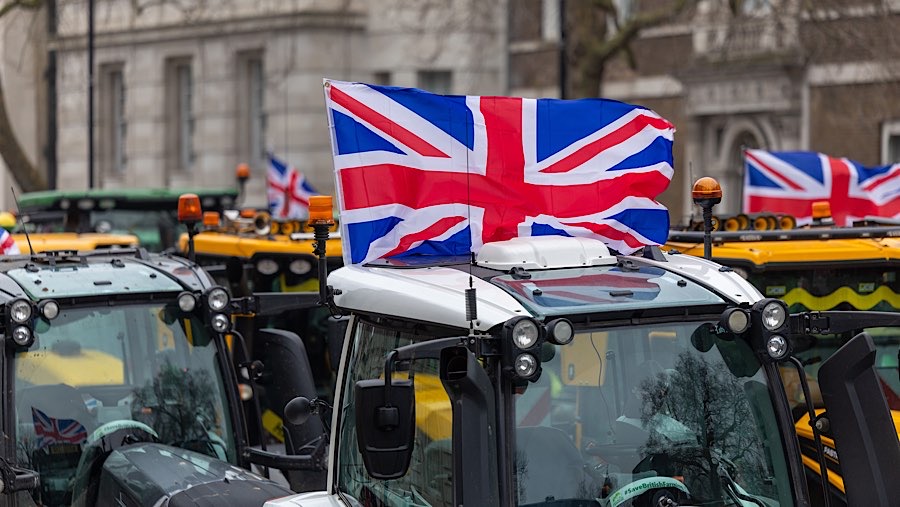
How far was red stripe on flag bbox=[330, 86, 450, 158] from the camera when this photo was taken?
19.0ft

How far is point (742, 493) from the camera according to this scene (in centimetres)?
491

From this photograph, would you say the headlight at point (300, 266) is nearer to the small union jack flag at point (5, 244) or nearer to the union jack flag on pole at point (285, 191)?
the small union jack flag at point (5, 244)

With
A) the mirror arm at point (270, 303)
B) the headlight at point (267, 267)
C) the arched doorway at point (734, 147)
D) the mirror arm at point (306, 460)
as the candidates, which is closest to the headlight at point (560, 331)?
the mirror arm at point (306, 460)

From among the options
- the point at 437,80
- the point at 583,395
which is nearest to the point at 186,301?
the point at 583,395

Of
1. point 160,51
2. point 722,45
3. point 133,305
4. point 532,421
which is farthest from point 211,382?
point 160,51

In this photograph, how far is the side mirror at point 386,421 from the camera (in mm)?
4449

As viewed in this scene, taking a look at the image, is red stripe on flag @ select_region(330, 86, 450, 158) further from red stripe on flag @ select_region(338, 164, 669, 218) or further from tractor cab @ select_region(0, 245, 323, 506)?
tractor cab @ select_region(0, 245, 323, 506)

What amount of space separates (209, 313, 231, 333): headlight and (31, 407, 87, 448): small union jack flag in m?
0.86

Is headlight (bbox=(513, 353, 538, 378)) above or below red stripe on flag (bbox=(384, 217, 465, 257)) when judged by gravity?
below

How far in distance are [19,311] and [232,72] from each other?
29.5 m

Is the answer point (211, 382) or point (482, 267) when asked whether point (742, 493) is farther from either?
point (211, 382)

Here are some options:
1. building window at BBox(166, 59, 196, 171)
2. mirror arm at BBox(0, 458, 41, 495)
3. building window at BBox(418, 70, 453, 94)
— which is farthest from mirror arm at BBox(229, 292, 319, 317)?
building window at BBox(166, 59, 196, 171)

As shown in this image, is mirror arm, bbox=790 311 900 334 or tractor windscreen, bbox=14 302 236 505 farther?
tractor windscreen, bbox=14 302 236 505

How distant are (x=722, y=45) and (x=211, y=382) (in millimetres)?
21492
